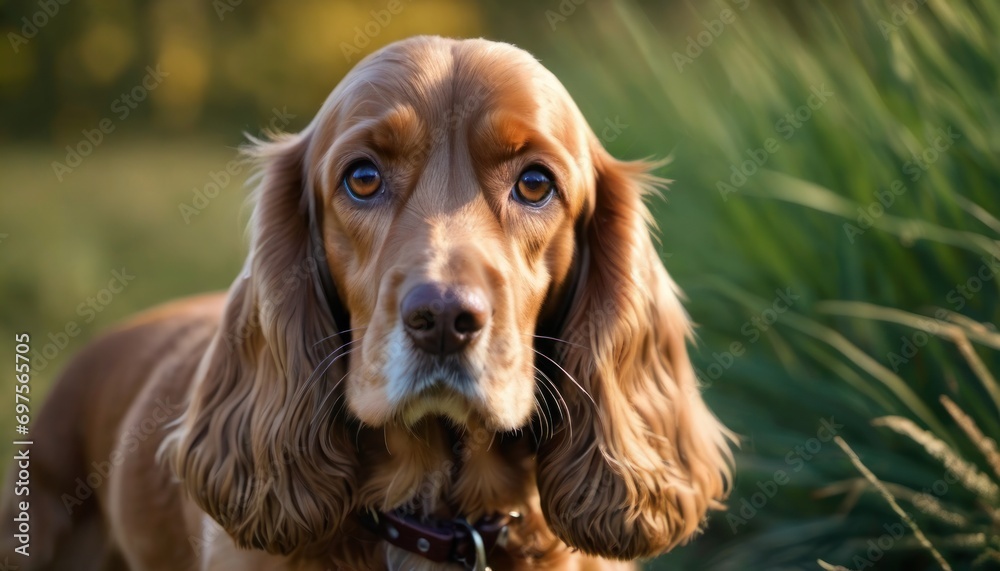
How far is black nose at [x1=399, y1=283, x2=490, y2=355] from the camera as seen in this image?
2131mm

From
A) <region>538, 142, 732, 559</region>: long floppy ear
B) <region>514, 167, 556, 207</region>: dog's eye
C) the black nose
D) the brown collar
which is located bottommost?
the brown collar

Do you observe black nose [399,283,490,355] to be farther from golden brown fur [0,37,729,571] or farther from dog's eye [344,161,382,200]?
dog's eye [344,161,382,200]

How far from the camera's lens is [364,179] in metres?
2.50

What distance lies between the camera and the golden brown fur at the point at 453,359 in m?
2.37

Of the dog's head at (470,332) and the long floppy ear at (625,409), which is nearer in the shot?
the dog's head at (470,332)

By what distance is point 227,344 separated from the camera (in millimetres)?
2783

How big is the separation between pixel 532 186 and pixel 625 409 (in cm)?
66

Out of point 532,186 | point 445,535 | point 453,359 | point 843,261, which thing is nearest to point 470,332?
point 453,359

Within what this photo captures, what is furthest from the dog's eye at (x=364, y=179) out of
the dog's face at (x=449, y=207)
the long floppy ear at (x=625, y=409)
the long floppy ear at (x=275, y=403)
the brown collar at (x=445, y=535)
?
the brown collar at (x=445, y=535)

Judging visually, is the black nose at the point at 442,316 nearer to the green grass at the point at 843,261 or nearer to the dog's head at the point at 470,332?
the dog's head at the point at 470,332

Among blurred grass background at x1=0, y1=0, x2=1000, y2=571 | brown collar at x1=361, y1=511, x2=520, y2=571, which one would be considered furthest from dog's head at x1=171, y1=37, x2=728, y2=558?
blurred grass background at x1=0, y1=0, x2=1000, y2=571

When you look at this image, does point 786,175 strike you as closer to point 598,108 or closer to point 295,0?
point 598,108

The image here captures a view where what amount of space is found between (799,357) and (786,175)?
802 millimetres

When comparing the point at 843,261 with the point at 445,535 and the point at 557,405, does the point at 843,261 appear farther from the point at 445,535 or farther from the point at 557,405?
the point at 445,535
